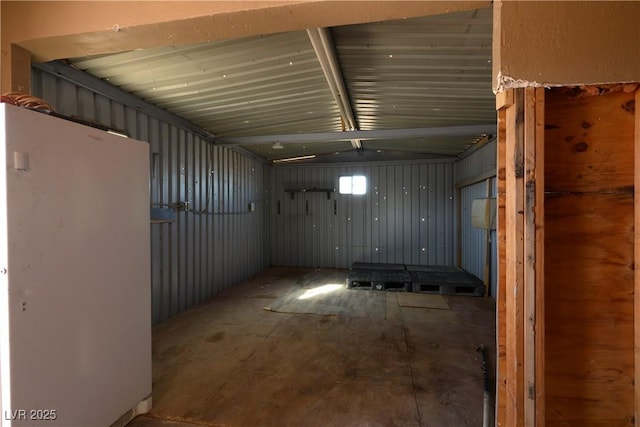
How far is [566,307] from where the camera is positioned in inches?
55.1

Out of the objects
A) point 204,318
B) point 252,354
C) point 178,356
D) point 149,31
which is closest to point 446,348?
point 252,354

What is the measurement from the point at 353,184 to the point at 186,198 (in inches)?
166

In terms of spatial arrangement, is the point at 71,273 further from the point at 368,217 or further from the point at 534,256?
the point at 368,217

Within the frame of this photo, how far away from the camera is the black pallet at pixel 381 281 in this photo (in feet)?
18.1

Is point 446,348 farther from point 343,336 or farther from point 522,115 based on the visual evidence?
point 522,115

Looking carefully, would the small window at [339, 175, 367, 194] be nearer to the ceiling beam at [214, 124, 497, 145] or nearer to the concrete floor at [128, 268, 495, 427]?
the ceiling beam at [214, 124, 497, 145]

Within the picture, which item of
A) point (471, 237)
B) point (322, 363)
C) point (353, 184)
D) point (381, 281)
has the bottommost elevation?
point (322, 363)

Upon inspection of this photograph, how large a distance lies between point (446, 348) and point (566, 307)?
211cm

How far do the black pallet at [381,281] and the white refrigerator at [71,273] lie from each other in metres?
4.10

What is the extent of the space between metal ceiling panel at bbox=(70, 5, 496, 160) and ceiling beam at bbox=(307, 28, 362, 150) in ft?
0.23

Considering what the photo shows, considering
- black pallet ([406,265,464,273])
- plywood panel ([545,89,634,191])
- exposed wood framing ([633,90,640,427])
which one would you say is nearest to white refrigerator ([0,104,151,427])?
plywood panel ([545,89,634,191])

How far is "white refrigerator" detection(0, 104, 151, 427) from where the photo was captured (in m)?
1.38

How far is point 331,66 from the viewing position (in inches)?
109

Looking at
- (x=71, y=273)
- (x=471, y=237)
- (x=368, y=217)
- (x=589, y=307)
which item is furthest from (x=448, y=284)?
(x=71, y=273)
